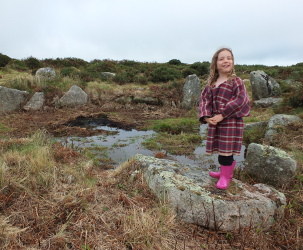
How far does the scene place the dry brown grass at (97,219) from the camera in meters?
2.35

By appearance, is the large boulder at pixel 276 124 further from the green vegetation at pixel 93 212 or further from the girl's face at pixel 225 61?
the girl's face at pixel 225 61

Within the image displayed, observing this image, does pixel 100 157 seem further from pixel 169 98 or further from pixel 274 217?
pixel 169 98

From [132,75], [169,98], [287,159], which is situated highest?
[132,75]

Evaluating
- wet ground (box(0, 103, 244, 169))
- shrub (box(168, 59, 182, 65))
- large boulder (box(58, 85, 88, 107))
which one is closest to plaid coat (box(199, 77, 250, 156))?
wet ground (box(0, 103, 244, 169))

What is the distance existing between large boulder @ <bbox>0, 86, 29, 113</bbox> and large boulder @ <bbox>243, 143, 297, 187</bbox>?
11.2 metres

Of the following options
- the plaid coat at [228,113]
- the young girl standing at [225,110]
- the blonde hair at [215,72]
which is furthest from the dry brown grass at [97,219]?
the blonde hair at [215,72]

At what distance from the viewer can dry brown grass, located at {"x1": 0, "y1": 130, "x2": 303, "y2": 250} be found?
2346 mm

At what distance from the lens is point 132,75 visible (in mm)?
17656

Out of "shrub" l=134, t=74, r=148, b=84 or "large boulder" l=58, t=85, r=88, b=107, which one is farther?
"shrub" l=134, t=74, r=148, b=84

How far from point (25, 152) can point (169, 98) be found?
33.2 feet

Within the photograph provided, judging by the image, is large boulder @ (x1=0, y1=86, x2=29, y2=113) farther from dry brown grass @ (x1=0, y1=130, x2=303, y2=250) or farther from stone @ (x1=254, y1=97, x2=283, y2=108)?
stone @ (x1=254, y1=97, x2=283, y2=108)

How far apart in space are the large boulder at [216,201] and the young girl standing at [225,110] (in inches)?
10.6

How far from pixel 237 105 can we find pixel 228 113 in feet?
0.53

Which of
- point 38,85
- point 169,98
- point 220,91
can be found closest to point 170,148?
point 220,91
